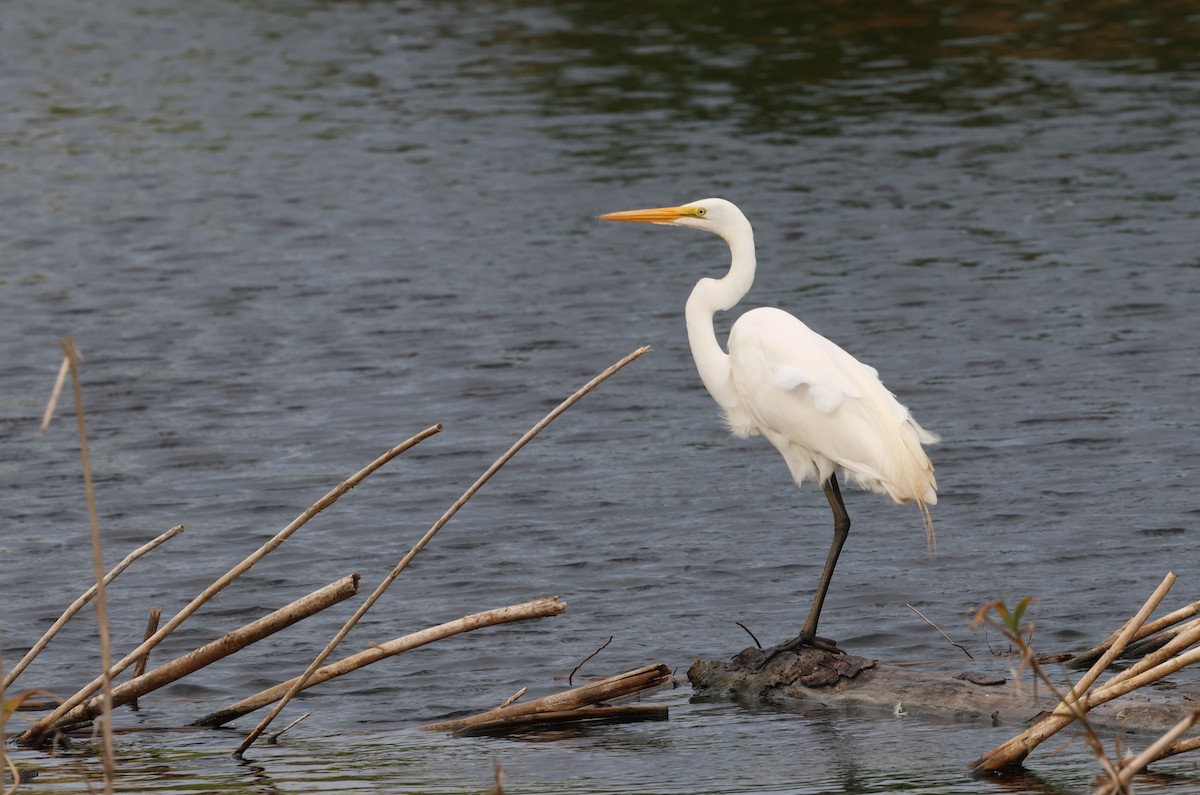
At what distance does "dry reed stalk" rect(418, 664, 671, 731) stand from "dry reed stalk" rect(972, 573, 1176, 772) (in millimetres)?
1387

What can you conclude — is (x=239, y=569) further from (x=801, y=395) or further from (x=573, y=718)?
(x=801, y=395)

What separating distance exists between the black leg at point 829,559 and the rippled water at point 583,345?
52cm

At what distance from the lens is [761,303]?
1602 cm

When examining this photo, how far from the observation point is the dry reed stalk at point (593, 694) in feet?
24.4

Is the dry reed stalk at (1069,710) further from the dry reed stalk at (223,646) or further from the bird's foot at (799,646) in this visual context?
the dry reed stalk at (223,646)

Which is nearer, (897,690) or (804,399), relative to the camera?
(897,690)

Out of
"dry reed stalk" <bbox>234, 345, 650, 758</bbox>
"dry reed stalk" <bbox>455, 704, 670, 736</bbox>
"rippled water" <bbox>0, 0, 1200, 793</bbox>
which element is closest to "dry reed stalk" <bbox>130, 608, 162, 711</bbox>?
"rippled water" <bbox>0, 0, 1200, 793</bbox>

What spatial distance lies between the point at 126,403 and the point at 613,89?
11979 millimetres

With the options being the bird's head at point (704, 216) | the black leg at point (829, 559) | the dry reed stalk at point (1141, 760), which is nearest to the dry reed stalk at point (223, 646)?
the black leg at point (829, 559)

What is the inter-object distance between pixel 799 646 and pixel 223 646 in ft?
8.20

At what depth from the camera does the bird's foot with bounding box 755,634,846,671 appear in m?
7.96

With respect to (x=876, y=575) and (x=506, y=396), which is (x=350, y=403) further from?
(x=876, y=575)

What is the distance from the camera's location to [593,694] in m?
7.50

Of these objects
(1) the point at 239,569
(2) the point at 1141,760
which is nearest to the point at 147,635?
(1) the point at 239,569
